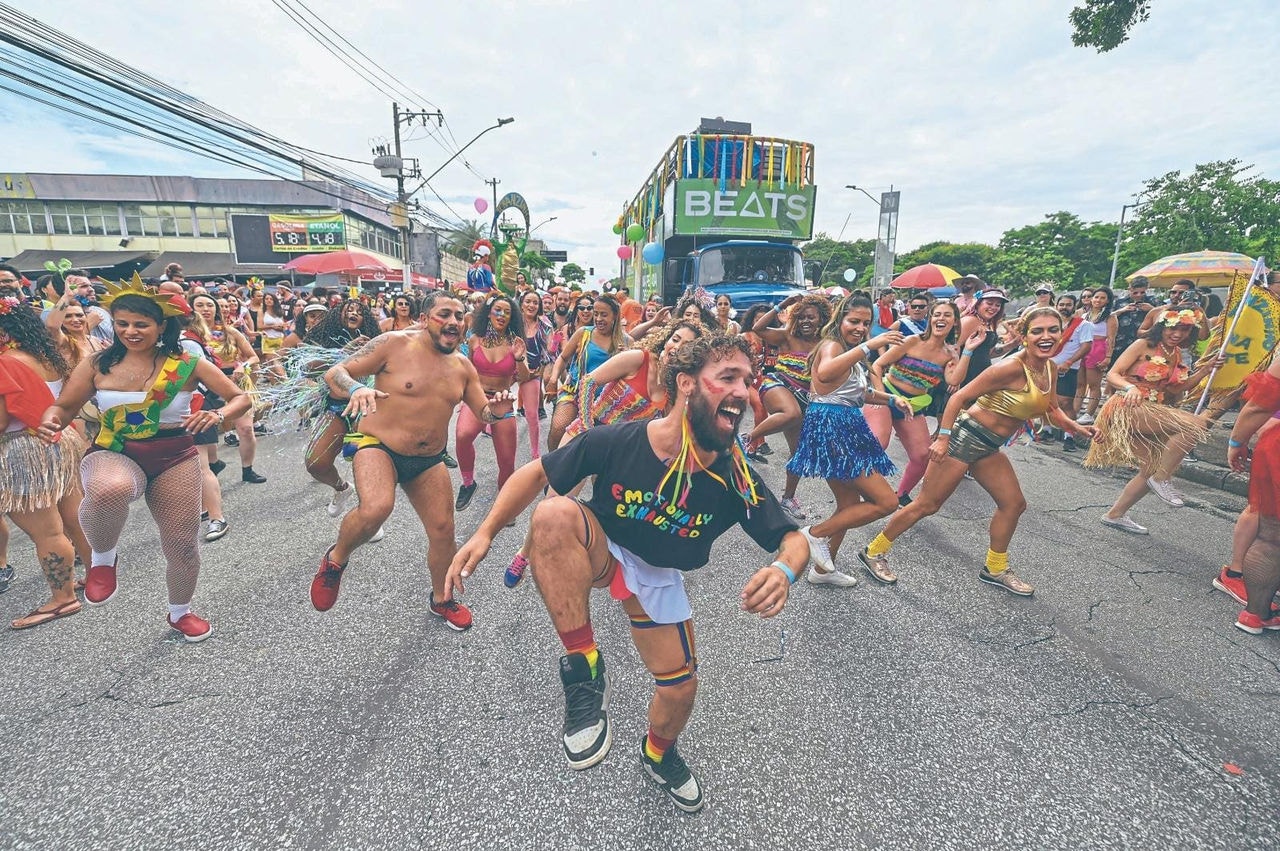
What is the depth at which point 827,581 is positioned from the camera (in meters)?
3.89

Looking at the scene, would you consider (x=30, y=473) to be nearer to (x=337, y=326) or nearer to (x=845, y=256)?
(x=337, y=326)

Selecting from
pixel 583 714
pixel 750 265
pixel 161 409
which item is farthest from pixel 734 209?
pixel 583 714

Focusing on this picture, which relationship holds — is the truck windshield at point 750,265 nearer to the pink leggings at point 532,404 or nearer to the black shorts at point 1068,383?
the black shorts at point 1068,383

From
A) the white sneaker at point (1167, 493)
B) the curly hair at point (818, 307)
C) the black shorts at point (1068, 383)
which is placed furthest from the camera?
the black shorts at point (1068, 383)

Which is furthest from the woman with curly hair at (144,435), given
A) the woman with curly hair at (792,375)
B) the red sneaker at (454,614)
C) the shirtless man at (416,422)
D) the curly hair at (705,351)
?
the woman with curly hair at (792,375)

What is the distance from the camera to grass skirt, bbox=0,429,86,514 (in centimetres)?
317

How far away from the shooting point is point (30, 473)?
323 cm

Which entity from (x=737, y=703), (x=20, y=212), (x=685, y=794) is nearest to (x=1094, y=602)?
(x=737, y=703)

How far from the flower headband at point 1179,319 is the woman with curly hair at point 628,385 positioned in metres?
4.34

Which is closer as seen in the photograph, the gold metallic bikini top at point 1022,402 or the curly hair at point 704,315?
the gold metallic bikini top at point 1022,402

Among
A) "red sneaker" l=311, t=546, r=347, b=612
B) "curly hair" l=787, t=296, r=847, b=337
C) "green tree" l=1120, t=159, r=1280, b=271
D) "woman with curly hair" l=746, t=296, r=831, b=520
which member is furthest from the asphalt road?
"green tree" l=1120, t=159, r=1280, b=271

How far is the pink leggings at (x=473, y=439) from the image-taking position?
204 inches

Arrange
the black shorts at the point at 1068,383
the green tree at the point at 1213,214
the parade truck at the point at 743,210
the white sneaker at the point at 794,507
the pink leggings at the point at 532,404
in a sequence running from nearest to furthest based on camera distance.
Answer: the white sneaker at the point at 794,507
the pink leggings at the point at 532,404
the black shorts at the point at 1068,383
the parade truck at the point at 743,210
the green tree at the point at 1213,214

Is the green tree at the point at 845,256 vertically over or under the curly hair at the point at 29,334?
over
